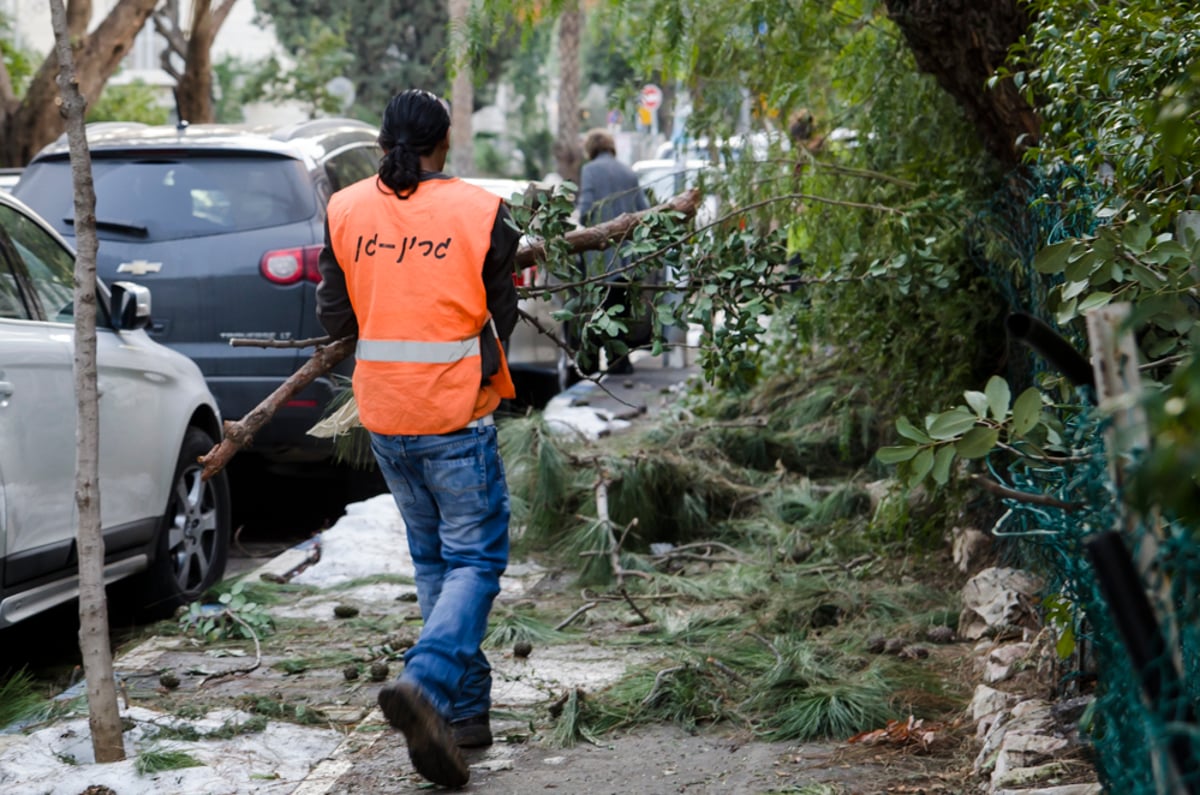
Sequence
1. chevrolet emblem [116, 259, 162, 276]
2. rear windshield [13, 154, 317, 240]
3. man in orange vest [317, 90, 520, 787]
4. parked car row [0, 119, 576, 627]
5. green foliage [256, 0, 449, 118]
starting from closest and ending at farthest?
man in orange vest [317, 90, 520, 787]
parked car row [0, 119, 576, 627]
chevrolet emblem [116, 259, 162, 276]
rear windshield [13, 154, 317, 240]
green foliage [256, 0, 449, 118]

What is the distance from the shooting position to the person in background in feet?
17.5

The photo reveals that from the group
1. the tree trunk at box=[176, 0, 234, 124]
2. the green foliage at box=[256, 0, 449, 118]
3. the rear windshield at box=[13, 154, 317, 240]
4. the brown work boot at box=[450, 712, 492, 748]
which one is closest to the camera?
the brown work boot at box=[450, 712, 492, 748]

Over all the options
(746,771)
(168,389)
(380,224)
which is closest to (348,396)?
(168,389)

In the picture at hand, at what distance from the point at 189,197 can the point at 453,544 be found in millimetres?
4271

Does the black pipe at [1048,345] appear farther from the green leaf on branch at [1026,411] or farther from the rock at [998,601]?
the rock at [998,601]

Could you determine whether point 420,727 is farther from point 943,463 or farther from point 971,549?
point 971,549

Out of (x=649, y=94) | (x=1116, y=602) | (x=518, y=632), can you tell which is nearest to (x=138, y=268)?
(x=518, y=632)

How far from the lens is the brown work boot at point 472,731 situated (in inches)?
180

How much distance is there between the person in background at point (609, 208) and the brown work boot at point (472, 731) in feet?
4.09

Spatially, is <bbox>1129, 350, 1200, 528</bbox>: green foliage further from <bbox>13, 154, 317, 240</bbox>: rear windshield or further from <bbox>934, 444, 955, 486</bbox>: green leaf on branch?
<bbox>13, 154, 317, 240</bbox>: rear windshield

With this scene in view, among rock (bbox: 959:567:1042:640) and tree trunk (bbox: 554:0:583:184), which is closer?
rock (bbox: 959:567:1042:640)

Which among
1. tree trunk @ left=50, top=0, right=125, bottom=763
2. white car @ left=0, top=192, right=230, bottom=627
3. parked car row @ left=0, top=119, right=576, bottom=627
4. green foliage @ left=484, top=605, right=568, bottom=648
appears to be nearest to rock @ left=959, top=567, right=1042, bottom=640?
green foliage @ left=484, top=605, right=568, bottom=648

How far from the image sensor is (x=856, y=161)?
6.93 m

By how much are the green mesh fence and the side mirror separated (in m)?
3.44
